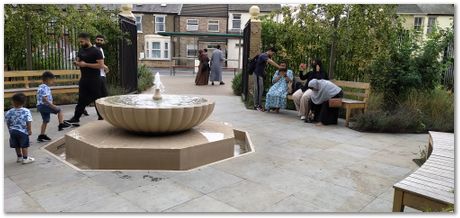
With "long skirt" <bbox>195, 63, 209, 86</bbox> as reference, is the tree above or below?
above

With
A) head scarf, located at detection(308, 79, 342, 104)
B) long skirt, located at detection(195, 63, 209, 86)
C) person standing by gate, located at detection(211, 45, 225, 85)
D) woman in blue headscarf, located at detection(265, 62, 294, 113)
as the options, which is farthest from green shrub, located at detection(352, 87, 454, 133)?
long skirt, located at detection(195, 63, 209, 86)

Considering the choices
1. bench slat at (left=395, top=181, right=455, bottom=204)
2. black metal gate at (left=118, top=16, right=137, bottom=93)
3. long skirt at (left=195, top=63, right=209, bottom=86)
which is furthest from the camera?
long skirt at (left=195, top=63, right=209, bottom=86)

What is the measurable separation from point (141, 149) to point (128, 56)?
302 inches

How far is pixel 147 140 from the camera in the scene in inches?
203

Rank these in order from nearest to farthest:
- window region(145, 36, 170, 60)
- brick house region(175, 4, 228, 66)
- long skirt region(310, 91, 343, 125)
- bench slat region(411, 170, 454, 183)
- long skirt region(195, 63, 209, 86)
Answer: bench slat region(411, 170, 454, 183), long skirt region(310, 91, 343, 125), long skirt region(195, 63, 209, 86), brick house region(175, 4, 228, 66), window region(145, 36, 170, 60)

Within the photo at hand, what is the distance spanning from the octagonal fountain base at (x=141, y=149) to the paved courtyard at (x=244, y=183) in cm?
18

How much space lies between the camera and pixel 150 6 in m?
37.3

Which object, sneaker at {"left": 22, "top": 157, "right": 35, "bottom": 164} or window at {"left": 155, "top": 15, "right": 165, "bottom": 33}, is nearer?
sneaker at {"left": 22, "top": 157, "right": 35, "bottom": 164}

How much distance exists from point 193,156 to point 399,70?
5480 millimetres

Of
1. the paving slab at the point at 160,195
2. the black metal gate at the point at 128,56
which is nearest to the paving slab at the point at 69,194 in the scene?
the paving slab at the point at 160,195

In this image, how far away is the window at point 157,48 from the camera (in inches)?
1481

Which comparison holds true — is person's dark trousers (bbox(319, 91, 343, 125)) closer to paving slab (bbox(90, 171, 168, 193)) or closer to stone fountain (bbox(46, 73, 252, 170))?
stone fountain (bbox(46, 73, 252, 170))

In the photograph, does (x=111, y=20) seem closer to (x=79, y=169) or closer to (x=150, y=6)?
(x=79, y=169)

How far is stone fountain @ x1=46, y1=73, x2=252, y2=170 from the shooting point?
15.5 feet
